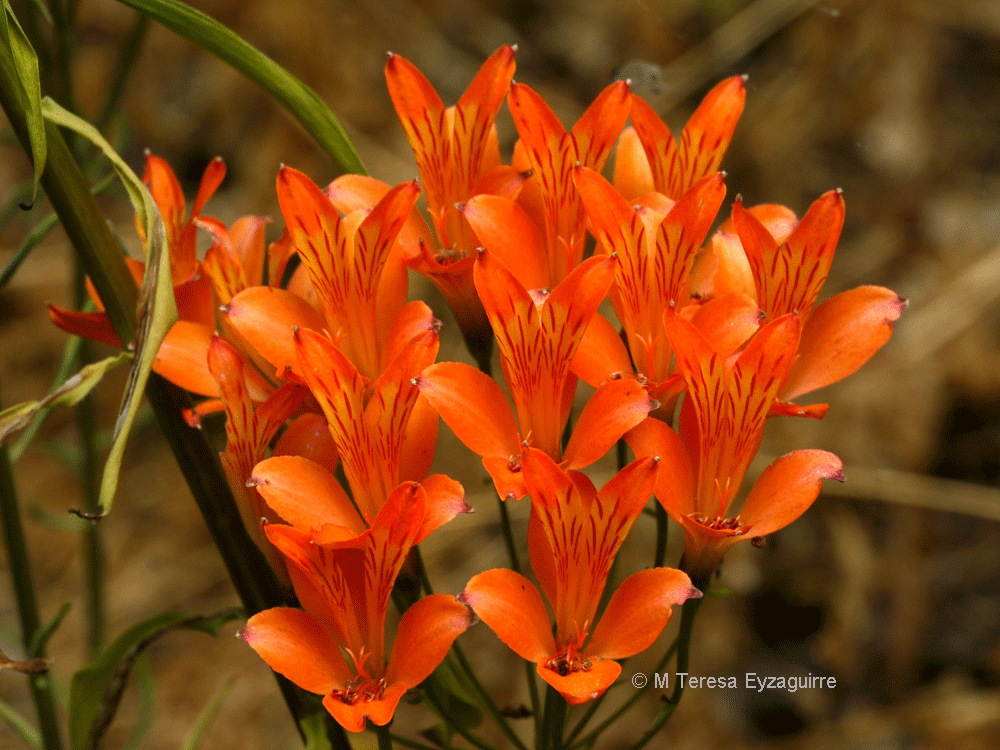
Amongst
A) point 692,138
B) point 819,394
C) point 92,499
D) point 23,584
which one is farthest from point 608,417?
point 819,394

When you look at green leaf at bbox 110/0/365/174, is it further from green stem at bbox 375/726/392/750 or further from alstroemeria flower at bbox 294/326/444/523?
green stem at bbox 375/726/392/750

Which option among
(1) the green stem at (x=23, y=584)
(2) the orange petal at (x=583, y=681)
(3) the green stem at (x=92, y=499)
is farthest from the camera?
(3) the green stem at (x=92, y=499)

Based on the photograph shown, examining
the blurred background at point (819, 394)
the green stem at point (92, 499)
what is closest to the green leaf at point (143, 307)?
the green stem at point (92, 499)

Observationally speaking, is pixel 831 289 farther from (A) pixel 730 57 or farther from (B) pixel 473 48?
(B) pixel 473 48

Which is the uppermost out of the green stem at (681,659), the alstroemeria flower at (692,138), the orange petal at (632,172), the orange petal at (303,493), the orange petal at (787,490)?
the alstroemeria flower at (692,138)

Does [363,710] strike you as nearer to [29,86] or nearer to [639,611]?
[639,611]

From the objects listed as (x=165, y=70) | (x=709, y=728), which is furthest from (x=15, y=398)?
(x=709, y=728)

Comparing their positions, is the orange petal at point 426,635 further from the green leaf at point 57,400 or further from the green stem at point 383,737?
the green leaf at point 57,400
